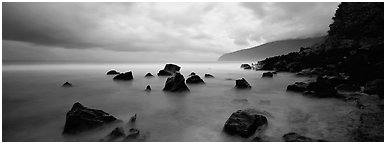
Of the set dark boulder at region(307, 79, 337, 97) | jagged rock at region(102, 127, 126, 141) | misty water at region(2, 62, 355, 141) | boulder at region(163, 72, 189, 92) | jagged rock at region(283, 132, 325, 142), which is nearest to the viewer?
jagged rock at region(283, 132, 325, 142)

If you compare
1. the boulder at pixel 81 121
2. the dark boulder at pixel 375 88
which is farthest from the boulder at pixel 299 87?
the boulder at pixel 81 121

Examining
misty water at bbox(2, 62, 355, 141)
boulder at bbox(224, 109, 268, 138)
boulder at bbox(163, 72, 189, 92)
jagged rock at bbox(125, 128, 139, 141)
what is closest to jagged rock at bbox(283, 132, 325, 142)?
misty water at bbox(2, 62, 355, 141)

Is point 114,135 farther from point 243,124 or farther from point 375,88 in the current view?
point 375,88

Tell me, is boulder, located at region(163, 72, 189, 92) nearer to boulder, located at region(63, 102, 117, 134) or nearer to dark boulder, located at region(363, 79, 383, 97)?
boulder, located at region(63, 102, 117, 134)

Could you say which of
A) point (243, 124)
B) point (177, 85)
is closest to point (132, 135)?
point (243, 124)

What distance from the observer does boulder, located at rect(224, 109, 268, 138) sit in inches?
174

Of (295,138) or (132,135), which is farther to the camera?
(132,135)

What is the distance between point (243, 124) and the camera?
454cm

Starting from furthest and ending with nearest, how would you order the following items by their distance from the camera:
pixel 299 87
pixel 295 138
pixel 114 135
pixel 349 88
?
pixel 299 87, pixel 349 88, pixel 114 135, pixel 295 138

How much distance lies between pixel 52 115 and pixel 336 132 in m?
7.94

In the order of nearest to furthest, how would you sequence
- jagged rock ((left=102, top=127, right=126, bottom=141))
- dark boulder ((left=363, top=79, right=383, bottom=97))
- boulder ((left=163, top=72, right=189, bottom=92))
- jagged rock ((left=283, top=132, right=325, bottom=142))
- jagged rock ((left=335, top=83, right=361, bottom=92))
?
jagged rock ((left=283, top=132, right=325, bottom=142)), jagged rock ((left=102, top=127, right=126, bottom=141)), dark boulder ((left=363, top=79, right=383, bottom=97)), jagged rock ((left=335, top=83, right=361, bottom=92)), boulder ((left=163, top=72, right=189, bottom=92))

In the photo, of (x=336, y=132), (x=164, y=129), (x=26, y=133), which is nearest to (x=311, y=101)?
(x=336, y=132)

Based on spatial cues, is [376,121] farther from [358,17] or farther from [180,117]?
[358,17]

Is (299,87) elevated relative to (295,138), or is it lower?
elevated
